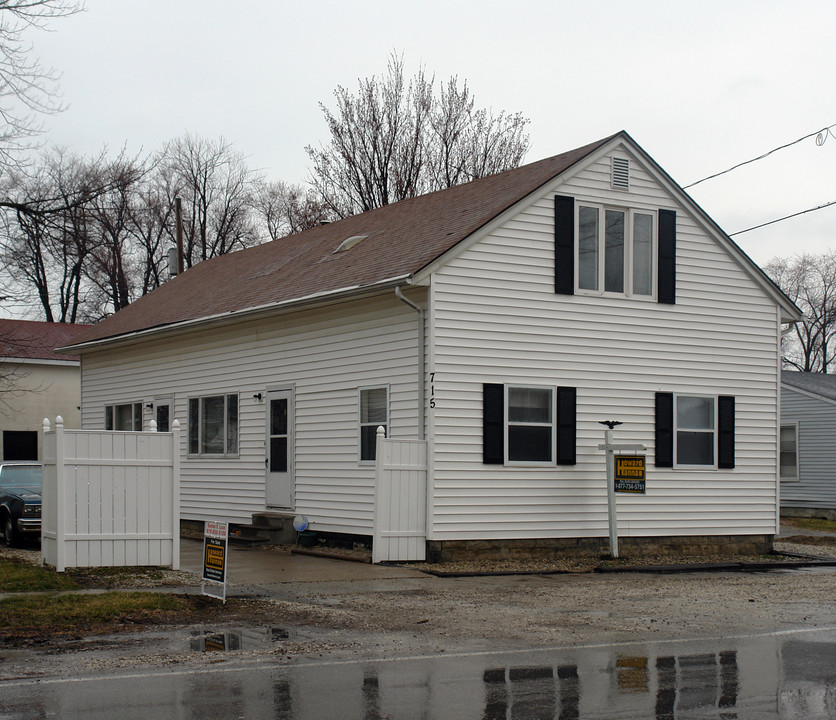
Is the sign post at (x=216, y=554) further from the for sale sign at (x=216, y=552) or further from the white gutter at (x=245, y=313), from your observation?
the white gutter at (x=245, y=313)

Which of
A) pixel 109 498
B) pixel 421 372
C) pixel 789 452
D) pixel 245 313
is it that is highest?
pixel 245 313

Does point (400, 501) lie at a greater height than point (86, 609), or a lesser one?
greater

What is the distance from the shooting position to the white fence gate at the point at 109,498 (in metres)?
14.1

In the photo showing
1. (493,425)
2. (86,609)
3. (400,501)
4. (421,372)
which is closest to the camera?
(86,609)

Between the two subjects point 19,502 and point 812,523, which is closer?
point 19,502

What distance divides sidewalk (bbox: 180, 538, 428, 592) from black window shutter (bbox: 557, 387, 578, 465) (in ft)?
11.6

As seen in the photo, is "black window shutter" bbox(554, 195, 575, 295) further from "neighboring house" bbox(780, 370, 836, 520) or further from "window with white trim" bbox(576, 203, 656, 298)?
"neighboring house" bbox(780, 370, 836, 520)

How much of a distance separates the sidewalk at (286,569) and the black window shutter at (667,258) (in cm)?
702

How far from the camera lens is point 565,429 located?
17.8 meters

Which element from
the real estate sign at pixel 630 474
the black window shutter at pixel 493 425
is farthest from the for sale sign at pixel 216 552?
the real estate sign at pixel 630 474

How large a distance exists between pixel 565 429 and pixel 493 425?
4.69 ft

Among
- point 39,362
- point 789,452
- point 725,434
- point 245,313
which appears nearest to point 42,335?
point 39,362

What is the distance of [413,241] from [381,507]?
5164mm

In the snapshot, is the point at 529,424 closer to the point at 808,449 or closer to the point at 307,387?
the point at 307,387
